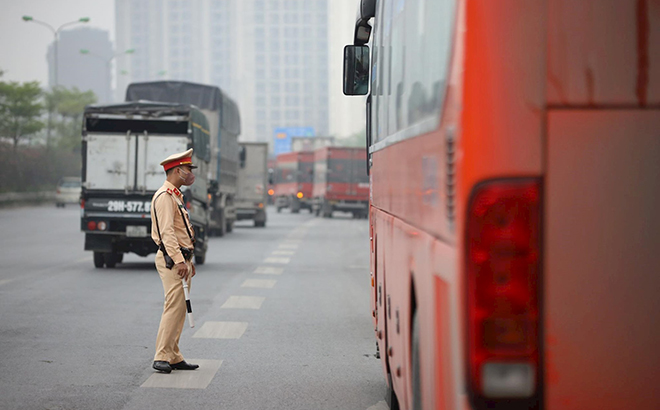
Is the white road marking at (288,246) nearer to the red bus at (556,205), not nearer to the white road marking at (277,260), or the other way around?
the white road marking at (277,260)

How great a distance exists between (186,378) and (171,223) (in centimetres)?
116

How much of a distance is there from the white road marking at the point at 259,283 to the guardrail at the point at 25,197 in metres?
43.2

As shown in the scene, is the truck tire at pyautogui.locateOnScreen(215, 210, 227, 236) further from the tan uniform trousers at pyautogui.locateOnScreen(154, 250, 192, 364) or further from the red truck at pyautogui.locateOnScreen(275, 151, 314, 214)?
the red truck at pyautogui.locateOnScreen(275, 151, 314, 214)

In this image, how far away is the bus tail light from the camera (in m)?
2.94

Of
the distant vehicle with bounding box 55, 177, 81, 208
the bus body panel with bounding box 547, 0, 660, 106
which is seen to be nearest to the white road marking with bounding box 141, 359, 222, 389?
the bus body panel with bounding box 547, 0, 660, 106

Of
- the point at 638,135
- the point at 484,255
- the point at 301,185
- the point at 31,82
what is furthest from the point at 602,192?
the point at 31,82

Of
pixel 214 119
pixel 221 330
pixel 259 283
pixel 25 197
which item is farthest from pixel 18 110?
pixel 221 330

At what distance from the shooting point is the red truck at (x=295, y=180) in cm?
5809

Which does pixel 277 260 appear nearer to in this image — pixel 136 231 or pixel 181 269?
pixel 136 231

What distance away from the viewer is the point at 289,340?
9875 mm

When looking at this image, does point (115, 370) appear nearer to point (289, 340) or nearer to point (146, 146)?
point (289, 340)

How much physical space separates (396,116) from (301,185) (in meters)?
53.2

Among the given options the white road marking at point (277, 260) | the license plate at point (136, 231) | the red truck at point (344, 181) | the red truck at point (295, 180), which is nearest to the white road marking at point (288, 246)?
the white road marking at point (277, 260)

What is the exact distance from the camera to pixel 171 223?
784cm
